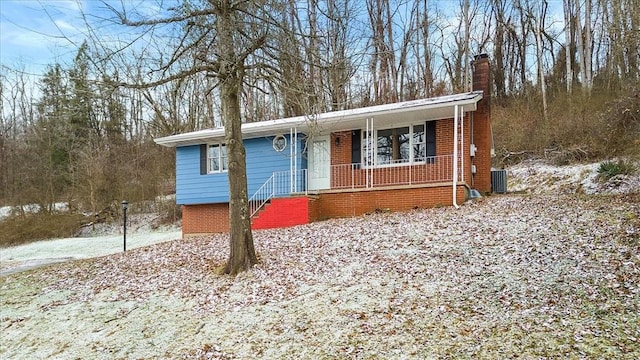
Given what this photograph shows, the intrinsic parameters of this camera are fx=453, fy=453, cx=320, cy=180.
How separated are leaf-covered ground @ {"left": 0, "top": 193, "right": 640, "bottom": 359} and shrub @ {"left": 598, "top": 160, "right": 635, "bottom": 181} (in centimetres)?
363

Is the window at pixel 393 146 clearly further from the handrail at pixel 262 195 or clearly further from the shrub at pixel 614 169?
the shrub at pixel 614 169

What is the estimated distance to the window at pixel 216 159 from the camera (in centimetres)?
1495

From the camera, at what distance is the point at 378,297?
19.3 ft

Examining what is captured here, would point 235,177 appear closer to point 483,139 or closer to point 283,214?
point 283,214

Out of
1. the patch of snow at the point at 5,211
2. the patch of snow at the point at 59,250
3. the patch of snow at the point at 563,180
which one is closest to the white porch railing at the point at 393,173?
the patch of snow at the point at 563,180

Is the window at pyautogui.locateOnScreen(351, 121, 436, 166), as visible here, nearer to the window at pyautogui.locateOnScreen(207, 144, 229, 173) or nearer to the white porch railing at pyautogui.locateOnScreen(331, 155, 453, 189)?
the white porch railing at pyautogui.locateOnScreen(331, 155, 453, 189)

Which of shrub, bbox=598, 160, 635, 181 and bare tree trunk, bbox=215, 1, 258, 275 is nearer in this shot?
bare tree trunk, bbox=215, 1, 258, 275

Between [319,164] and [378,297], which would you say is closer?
[378,297]

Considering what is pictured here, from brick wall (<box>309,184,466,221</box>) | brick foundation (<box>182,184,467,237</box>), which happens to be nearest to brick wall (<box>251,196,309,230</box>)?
brick foundation (<box>182,184,467,237</box>)

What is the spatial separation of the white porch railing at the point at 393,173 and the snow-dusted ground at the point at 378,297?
8.95ft

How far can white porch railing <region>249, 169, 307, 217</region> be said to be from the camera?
13.8 metres

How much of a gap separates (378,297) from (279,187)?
8555 mm

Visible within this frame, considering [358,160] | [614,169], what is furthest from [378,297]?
[614,169]

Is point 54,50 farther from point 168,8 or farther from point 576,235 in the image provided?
point 576,235
